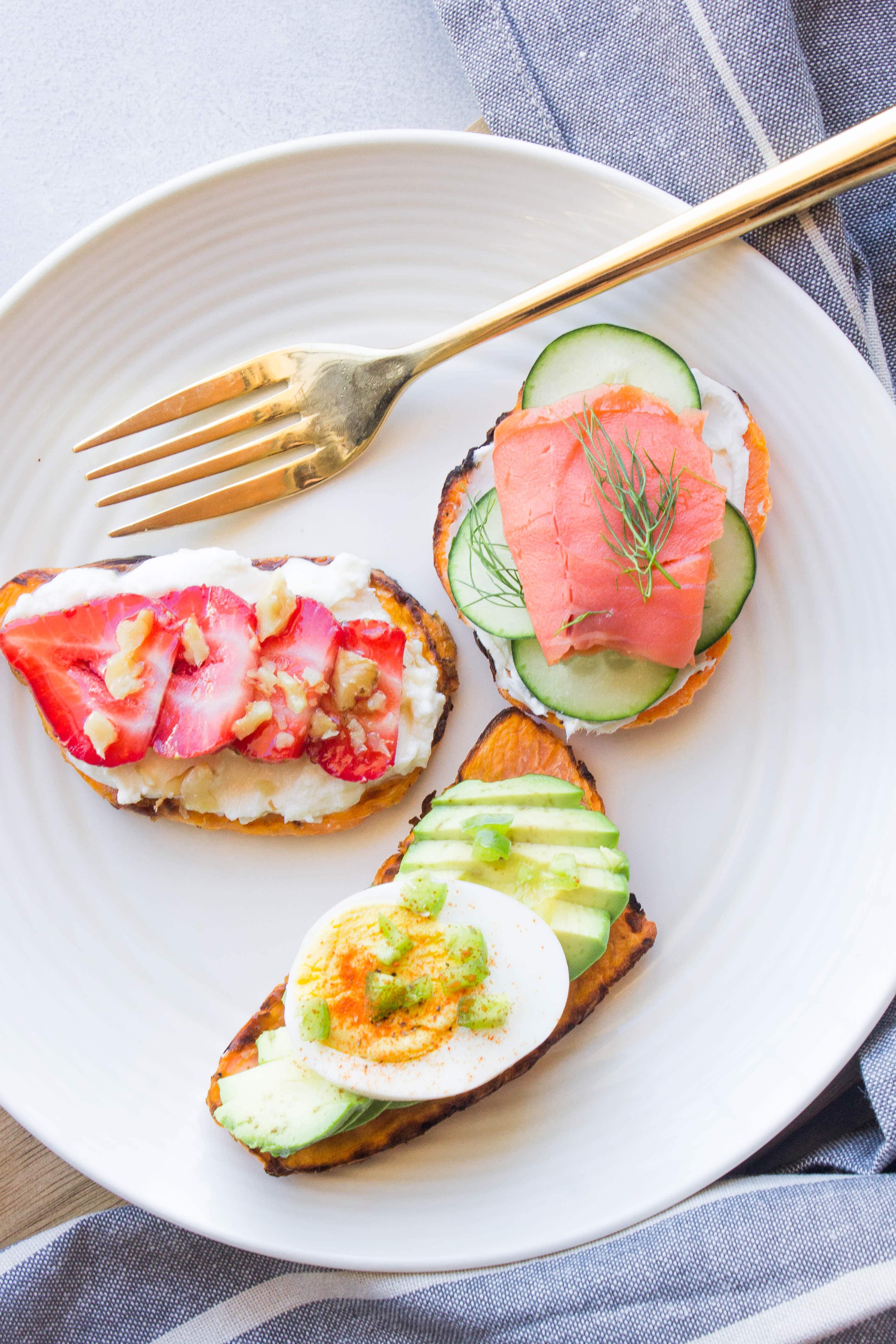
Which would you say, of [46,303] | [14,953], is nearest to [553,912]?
[14,953]

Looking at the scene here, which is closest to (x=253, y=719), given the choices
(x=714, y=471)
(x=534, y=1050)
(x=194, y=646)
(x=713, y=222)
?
(x=194, y=646)

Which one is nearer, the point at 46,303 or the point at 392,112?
the point at 46,303

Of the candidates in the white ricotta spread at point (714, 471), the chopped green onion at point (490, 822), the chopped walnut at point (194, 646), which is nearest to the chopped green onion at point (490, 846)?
the chopped green onion at point (490, 822)

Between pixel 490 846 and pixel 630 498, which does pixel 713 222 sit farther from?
pixel 490 846

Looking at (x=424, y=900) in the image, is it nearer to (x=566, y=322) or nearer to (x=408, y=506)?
(x=408, y=506)

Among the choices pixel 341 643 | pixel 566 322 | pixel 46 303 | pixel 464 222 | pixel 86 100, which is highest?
pixel 86 100

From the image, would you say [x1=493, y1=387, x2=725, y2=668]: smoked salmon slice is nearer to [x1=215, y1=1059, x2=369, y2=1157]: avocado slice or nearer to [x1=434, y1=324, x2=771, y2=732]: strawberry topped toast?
[x1=434, y1=324, x2=771, y2=732]: strawberry topped toast

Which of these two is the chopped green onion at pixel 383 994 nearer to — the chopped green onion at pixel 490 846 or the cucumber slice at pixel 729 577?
the chopped green onion at pixel 490 846
